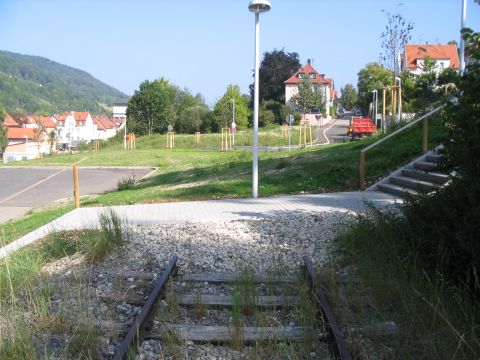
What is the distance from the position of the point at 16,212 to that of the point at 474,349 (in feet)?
53.3

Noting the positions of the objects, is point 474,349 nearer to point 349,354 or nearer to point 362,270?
point 349,354

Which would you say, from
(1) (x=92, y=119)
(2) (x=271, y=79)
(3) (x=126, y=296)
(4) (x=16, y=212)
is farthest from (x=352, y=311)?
(1) (x=92, y=119)

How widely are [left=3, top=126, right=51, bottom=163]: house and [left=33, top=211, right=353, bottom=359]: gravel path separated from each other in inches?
2453

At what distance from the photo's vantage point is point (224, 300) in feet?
17.1

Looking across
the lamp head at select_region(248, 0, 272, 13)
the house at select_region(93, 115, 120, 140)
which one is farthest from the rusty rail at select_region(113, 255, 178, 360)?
the house at select_region(93, 115, 120, 140)

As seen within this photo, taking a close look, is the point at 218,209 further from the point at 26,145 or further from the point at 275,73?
the point at 26,145

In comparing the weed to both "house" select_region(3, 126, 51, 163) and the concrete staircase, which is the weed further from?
"house" select_region(3, 126, 51, 163)

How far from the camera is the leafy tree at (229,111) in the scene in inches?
2803

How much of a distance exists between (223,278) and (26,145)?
10616 cm

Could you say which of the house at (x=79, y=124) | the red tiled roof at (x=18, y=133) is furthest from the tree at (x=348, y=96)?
the red tiled roof at (x=18, y=133)

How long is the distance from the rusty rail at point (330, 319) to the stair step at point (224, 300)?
26cm

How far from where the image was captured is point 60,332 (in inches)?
171

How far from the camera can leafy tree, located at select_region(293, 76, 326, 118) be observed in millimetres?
70206

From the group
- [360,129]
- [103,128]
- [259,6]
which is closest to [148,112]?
[360,129]
